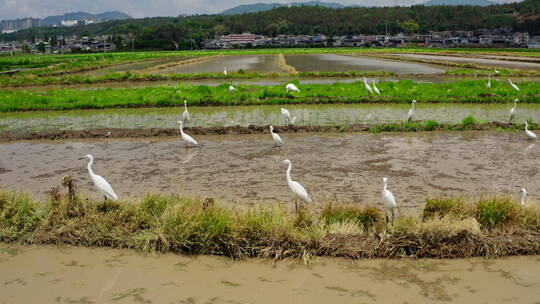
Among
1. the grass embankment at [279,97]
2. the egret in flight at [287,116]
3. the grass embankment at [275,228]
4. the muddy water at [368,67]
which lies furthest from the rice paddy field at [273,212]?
the muddy water at [368,67]

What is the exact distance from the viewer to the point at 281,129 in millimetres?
14312

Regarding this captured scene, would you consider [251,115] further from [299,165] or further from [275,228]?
[275,228]

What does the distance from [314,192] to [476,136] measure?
7145 millimetres

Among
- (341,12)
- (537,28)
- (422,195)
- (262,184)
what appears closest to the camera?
(422,195)

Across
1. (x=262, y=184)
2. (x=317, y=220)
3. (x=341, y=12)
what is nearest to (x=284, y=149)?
(x=262, y=184)

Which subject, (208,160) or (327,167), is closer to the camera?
(327,167)

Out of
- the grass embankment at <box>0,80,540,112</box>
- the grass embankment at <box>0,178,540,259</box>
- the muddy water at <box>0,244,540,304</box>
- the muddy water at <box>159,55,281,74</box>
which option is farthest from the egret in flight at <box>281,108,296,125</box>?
the muddy water at <box>159,55,281,74</box>

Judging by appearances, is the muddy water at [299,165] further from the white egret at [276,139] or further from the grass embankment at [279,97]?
the grass embankment at [279,97]

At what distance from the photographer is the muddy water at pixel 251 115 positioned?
52.3 ft

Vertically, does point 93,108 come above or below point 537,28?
below

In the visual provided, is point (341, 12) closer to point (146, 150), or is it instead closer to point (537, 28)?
point (537, 28)

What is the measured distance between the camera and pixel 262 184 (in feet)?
29.8

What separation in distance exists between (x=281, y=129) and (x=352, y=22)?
161 m

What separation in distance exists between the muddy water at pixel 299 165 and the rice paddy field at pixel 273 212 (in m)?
0.06
